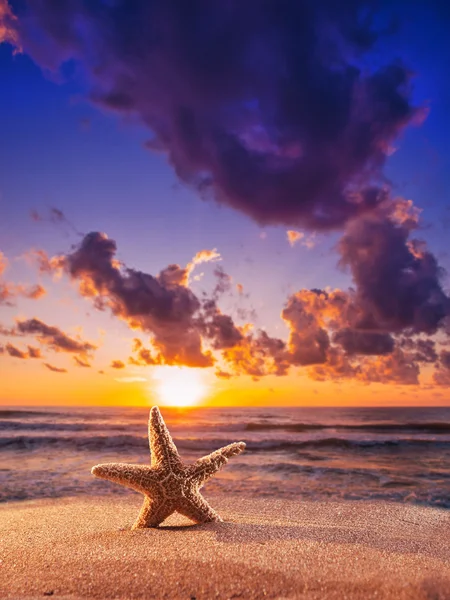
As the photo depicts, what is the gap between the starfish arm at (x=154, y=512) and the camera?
195 inches

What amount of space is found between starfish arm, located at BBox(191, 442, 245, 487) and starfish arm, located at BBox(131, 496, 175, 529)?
0.40 meters

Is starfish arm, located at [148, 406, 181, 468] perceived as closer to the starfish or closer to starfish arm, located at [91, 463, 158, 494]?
the starfish

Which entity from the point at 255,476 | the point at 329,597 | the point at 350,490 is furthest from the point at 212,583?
the point at 255,476

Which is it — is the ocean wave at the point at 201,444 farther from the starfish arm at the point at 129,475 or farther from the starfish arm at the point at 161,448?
the starfish arm at the point at 129,475

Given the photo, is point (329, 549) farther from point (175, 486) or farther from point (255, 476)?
point (255, 476)

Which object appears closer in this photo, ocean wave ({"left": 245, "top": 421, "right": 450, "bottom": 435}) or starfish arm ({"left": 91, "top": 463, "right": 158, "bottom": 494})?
starfish arm ({"left": 91, "top": 463, "right": 158, "bottom": 494})

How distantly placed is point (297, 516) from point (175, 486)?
9.16 feet

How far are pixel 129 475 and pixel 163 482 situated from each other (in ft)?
1.23

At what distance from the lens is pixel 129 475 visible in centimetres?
488

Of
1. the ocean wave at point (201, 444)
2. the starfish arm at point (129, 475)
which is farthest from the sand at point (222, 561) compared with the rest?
the ocean wave at point (201, 444)

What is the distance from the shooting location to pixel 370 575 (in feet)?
11.1

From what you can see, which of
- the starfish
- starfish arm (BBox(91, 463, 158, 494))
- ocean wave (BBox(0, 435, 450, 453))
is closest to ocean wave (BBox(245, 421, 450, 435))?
ocean wave (BBox(0, 435, 450, 453))

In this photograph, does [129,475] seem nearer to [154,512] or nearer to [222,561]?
[154,512]

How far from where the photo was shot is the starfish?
4898 millimetres
